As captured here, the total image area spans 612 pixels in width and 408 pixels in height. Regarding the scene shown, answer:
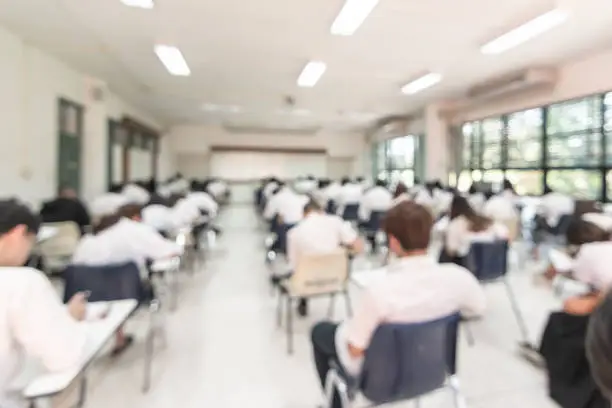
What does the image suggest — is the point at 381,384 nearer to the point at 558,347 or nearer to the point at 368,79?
the point at 558,347

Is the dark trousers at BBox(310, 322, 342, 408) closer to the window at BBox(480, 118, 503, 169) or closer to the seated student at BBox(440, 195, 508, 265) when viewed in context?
the seated student at BBox(440, 195, 508, 265)

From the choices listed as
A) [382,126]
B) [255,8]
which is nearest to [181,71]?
[255,8]

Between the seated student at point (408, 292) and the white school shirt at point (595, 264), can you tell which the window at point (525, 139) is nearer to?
the white school shirt at point (595, 264)

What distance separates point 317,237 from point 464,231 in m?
A: 1.32

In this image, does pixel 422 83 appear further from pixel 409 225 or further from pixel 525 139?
pixel 409 225

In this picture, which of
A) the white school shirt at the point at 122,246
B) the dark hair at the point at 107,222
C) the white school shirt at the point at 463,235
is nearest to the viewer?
the white school shirt at the point at 122,246

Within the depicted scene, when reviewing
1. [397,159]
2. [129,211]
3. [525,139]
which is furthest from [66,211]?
[397,159]

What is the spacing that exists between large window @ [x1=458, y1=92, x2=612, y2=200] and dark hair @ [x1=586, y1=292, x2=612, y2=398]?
7.54m

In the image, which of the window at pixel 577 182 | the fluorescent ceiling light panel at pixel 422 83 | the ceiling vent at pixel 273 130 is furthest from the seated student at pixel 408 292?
the ceiling vent at pixel 273 130

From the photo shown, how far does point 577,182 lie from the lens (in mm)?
7191

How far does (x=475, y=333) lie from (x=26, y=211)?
3398mm

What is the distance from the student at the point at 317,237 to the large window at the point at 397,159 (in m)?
9.11

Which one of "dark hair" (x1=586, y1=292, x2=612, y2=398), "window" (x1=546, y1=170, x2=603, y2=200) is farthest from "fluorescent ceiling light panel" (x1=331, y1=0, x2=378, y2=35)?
"window" (x1=546, y1=170, x2=603, y2=200)

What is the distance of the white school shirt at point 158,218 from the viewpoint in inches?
192
